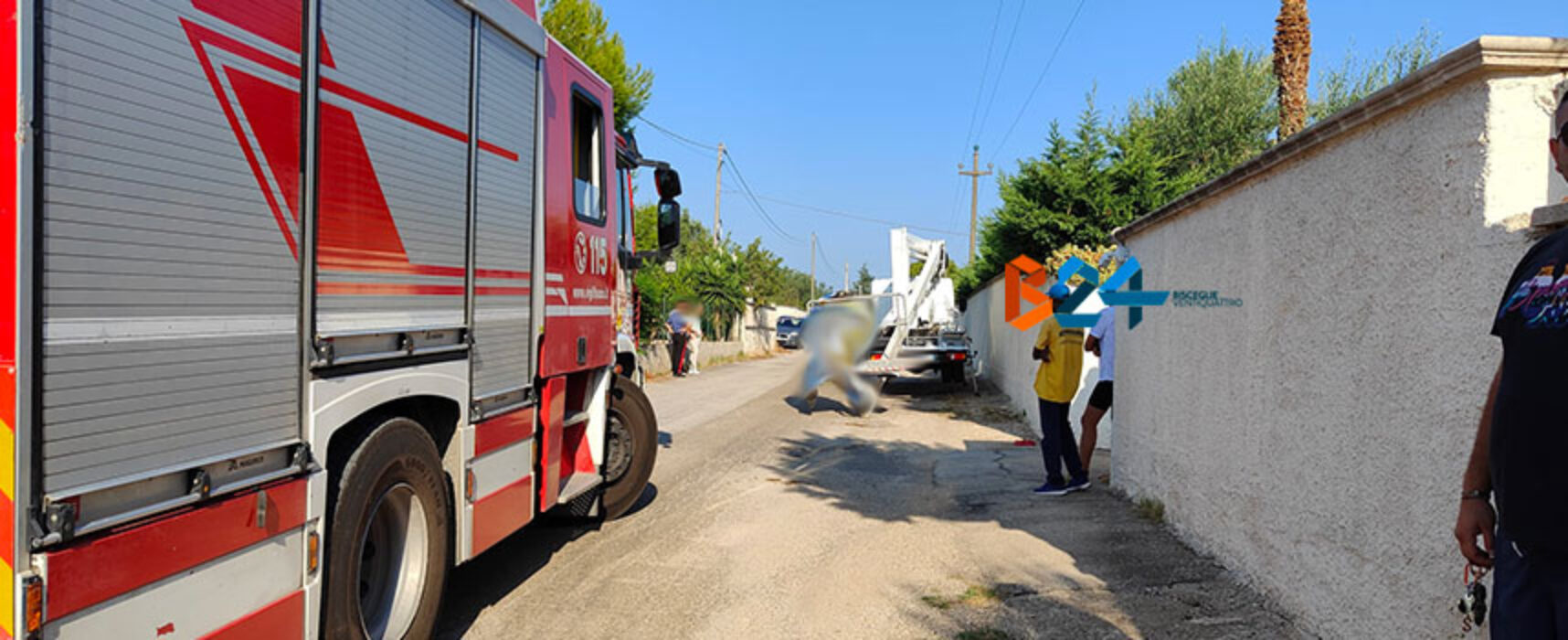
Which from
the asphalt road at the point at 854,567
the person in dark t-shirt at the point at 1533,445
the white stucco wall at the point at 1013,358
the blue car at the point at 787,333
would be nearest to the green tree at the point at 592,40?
the white stucco wall at the point at 1013,358

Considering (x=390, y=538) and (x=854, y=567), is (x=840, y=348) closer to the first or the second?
(x=854, y=567)

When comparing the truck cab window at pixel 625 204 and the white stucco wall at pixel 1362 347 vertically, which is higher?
the truck cab window at pixel 625 204

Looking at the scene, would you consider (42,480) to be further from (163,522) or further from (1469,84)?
(1469,84)

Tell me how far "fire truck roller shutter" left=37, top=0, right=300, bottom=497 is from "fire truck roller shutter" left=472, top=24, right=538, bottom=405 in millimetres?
1313

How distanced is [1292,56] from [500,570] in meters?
12.4

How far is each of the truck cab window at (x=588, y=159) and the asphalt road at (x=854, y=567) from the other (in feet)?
7.00

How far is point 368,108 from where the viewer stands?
3.42 meters

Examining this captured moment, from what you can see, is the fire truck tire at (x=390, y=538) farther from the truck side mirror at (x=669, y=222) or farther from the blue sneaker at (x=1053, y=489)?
the blue sneaker at (x=1053, y=489)

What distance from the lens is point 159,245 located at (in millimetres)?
2486

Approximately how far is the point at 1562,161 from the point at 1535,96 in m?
0.99

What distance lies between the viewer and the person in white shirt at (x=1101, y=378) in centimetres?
812

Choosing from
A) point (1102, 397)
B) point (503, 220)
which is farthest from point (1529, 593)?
point (1102, 397)

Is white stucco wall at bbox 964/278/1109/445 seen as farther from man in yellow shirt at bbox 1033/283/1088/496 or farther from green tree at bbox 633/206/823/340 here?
green tree at bbox 633/206/823/340

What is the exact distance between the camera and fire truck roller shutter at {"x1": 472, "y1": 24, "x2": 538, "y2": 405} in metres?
4.31
